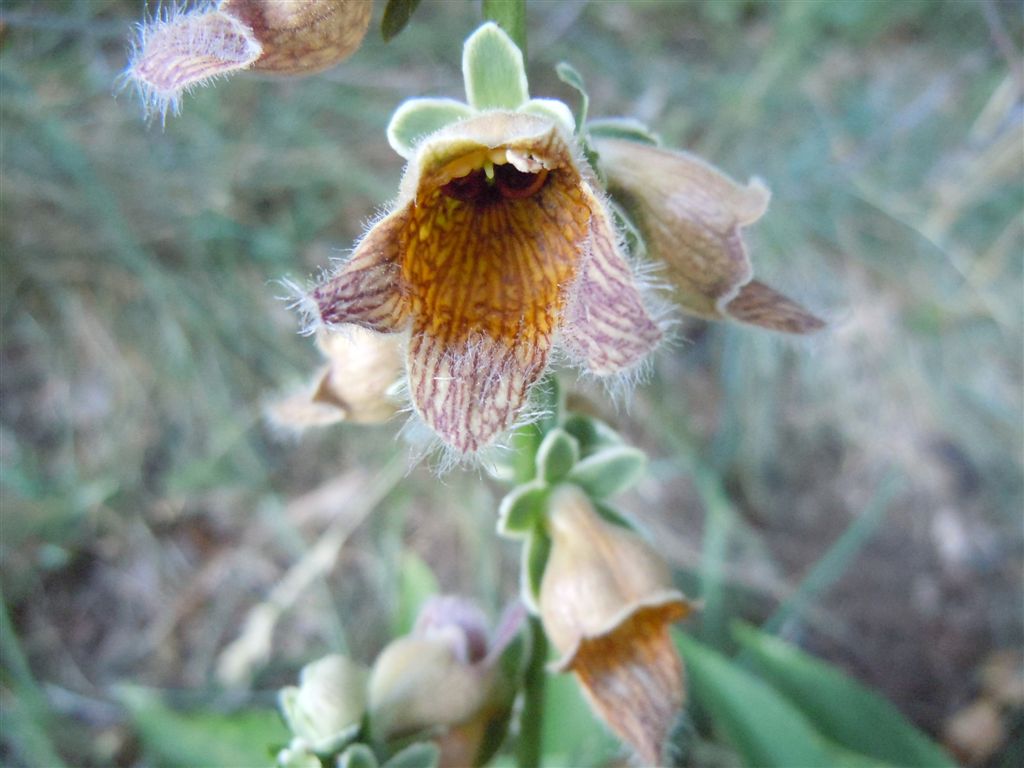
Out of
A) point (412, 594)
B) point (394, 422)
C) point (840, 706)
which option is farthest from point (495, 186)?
point (840, 706)

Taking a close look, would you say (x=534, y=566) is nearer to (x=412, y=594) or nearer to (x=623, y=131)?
(x=623, y=131)

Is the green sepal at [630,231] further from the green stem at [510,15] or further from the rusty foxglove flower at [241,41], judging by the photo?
the rusty foxglove flower at [241,41]

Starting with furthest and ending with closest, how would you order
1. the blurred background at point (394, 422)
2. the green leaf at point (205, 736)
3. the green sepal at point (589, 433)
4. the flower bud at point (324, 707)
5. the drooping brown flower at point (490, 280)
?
the blurred background at point (394, 422)
the green leaf at point (205, 736)
the green sepal at point (589, 433)
the flower bud at point (324, 707)
the drooping brown flower at point (490, 280)

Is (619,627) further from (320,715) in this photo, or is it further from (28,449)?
(28,449)

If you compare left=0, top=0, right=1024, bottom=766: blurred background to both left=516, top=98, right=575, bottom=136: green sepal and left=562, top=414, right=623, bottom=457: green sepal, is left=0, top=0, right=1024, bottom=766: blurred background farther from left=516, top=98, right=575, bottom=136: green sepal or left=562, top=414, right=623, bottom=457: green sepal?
left=516, top=98, right=575, bottom=136: green sepal

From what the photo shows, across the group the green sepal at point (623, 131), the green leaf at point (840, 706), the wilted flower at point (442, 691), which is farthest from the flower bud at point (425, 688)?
the green leaf at point (840, 706)

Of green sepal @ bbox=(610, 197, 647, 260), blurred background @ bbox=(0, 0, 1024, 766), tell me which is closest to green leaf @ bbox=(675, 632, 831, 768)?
blurred background @ bbox=(0, 0, 1024, 766)
